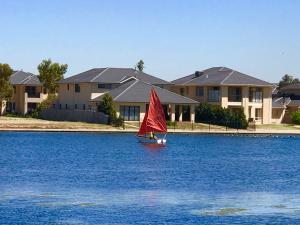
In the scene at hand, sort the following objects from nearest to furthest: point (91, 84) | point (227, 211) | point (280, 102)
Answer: point (227, 211) → point (91, 84) → point (280, 102)

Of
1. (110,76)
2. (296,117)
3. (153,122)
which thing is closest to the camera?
(153,122)

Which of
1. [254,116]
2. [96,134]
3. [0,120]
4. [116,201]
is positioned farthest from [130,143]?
[116,201]

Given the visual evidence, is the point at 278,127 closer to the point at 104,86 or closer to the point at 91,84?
the point at 104,86

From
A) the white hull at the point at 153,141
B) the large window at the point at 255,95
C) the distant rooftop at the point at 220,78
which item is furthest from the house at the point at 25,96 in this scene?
the white hull at the point at 153,141

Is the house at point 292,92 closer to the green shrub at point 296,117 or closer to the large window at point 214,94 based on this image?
the green shrub at point 296,117

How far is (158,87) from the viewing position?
13025 centimetres

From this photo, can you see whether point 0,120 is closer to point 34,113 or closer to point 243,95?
point 34,113

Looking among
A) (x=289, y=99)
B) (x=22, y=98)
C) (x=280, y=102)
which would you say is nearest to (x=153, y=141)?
(x=22, y=98)

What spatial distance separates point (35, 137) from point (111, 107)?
44.2 feet

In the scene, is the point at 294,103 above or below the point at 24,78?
below

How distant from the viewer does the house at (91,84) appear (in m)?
129

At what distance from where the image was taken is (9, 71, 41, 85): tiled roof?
147 metres

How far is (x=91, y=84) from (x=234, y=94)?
21.4 meters

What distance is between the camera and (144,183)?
59.1 m
